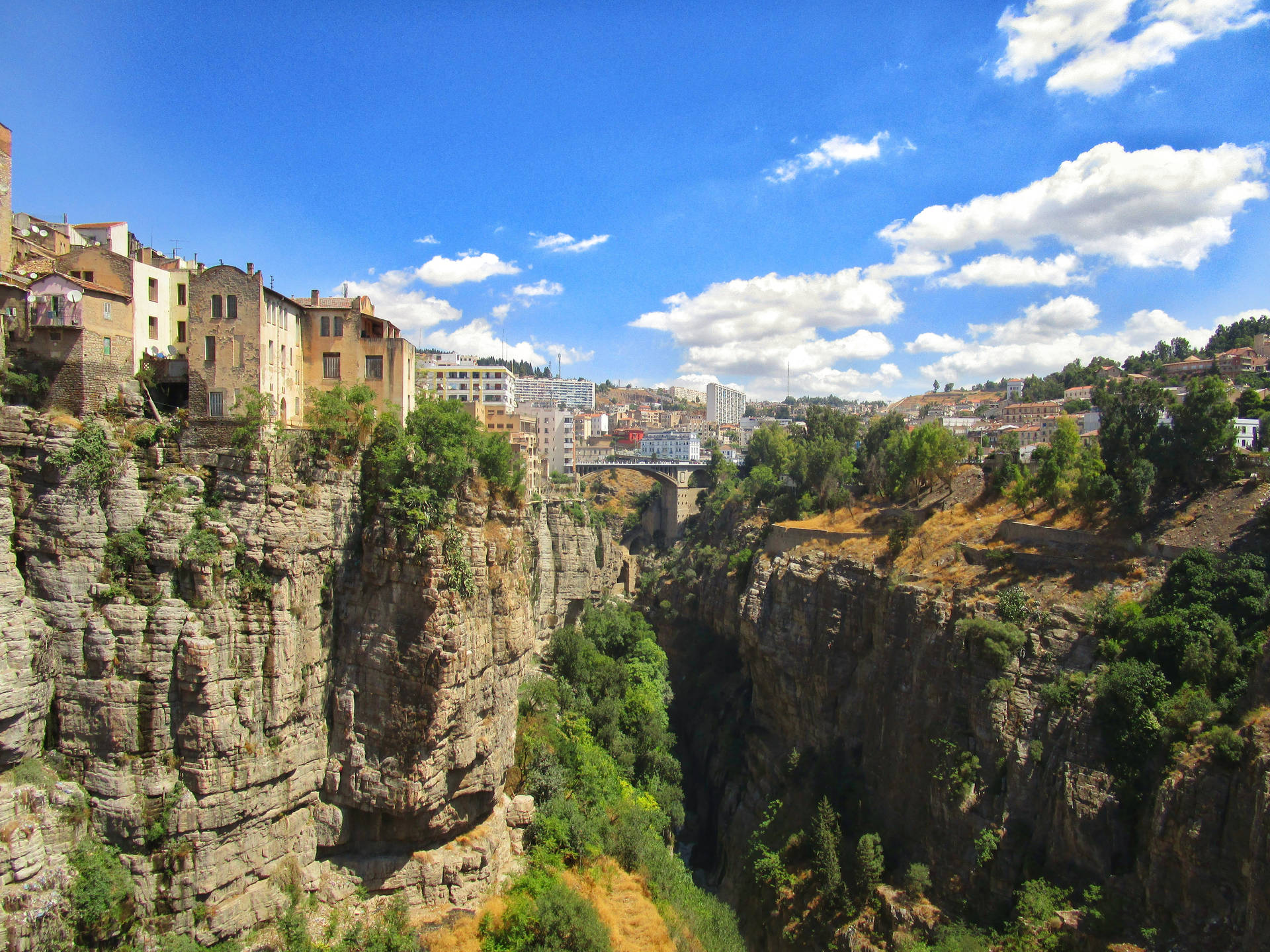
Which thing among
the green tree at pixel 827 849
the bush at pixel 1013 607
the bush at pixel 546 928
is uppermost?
the bush at pixel 1013 607

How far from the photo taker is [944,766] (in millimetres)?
26781

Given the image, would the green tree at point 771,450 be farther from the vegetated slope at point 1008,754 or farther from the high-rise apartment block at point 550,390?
the high-rise apartment block at point 550,390

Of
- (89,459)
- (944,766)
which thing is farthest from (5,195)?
(944,766)

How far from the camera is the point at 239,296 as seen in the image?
20422 millimetres

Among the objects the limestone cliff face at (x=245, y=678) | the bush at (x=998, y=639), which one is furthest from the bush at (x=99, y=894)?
the bush at (x=998, y=639)

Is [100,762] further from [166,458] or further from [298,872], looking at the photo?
[166,458]

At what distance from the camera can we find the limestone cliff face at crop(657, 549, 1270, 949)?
18938 mm

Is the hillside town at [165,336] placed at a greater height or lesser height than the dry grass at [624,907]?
greater

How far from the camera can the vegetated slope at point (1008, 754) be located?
1950cm

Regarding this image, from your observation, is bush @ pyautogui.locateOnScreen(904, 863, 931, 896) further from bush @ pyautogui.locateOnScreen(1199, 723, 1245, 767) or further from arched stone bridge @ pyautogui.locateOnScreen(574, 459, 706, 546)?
arched stone bridge @ pyautogui.locateOnScreen(574, 459, 706, 546)

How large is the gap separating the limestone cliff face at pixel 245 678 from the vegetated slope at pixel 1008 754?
52.2 feet

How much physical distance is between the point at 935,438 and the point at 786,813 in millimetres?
22025

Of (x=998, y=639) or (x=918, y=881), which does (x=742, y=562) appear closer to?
(x=998, y=639)

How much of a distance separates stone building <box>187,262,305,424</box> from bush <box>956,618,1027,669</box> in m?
25.1
